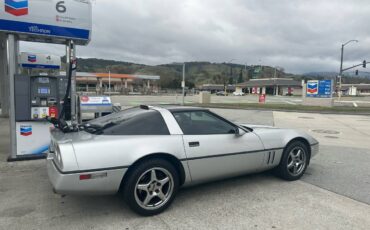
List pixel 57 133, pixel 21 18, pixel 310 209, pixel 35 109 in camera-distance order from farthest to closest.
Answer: pixel 35 109 → pixel 21 18 → pixel 57 133 → pixel 310 209

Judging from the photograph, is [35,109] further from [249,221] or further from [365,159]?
[365,159]

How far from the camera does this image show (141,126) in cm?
340

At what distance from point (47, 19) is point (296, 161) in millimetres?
5568

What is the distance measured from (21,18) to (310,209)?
19.9 ft

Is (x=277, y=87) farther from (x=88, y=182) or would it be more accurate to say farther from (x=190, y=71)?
(x=190, y=71)

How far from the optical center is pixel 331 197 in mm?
3723

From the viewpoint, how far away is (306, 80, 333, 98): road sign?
23.3 metres

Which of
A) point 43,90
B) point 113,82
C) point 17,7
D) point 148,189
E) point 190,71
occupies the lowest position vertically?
point 148,189

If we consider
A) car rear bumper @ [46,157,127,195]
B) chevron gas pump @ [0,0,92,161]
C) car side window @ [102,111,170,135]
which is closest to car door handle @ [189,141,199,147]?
car side window @ [102,111,170,135]

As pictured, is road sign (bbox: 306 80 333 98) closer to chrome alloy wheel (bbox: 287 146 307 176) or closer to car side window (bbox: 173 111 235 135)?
chrome alloy wheel (bbox: 287 146 307 176)

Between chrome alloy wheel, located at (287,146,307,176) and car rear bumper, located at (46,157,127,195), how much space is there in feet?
9.13

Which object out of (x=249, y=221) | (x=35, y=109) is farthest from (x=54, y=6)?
(x=249, y=221)

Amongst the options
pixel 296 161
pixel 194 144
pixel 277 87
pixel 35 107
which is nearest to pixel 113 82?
pixel 277 87

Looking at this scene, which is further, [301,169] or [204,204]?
[301,169]
